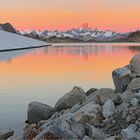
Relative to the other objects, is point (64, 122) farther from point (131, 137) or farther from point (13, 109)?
point (13, 109)

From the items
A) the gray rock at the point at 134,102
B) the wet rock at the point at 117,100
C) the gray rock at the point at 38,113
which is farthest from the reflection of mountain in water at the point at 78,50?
the gray rock at the point at 134,102

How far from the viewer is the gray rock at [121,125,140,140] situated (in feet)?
34.7

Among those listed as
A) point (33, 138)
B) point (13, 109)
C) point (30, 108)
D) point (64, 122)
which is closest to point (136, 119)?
point (64, 122)

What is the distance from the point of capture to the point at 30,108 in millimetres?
15914

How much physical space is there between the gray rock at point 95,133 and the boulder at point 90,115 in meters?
0.50

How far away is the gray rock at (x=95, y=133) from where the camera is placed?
36.2ft

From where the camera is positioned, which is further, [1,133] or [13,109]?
[13,109]

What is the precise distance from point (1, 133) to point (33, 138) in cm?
197

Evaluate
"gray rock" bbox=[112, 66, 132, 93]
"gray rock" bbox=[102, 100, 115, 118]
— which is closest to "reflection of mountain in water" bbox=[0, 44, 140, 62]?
"gray rock" bbox=[112, 66, 132, 93]

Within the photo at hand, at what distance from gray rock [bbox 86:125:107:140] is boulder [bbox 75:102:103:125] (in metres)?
0.50

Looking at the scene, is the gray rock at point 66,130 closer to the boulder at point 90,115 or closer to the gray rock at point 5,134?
the boulder at point 90,115

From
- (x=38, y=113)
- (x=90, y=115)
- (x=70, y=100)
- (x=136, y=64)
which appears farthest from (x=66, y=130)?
(x=136, y=64)

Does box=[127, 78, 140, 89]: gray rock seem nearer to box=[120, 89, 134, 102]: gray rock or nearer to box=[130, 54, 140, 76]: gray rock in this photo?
box=[130, 54, 140, 76]: gray rock

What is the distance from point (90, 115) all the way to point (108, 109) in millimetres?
767
